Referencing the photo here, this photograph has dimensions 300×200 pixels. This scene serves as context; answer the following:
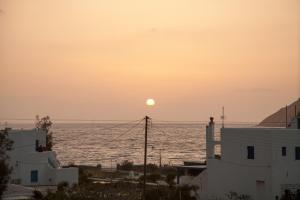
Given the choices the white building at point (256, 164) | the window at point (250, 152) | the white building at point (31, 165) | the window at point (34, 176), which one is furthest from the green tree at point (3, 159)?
the window at point (250, 152)

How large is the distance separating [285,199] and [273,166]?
2.33m

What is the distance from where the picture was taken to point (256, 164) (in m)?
38.6

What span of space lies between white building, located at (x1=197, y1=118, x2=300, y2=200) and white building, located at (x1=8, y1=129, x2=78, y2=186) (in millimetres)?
15506

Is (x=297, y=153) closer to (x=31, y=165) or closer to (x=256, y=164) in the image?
(x=256, y=164)

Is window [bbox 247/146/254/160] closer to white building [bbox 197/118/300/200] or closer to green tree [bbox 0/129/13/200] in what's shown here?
white building [bbox 197/118/300/200]

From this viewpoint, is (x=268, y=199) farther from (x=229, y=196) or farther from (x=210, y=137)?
(x=210, y=137)

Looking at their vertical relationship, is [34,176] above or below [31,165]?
below

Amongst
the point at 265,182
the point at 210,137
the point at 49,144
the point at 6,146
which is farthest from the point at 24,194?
the point at 49,144

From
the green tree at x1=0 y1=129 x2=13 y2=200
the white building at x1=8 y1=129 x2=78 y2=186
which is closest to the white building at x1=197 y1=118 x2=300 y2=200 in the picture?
the green tree at x1=0 y1=129 x2=13 y2=200

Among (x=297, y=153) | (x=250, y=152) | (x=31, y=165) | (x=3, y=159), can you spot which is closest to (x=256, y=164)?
(x=250, y=152)

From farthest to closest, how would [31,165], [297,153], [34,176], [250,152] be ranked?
[34,176]
[31,165]
[297,153]
[250,152]

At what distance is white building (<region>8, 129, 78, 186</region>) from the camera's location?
49312 mm

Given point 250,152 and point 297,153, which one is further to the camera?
point 297,153

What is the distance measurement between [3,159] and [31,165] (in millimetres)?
5891
